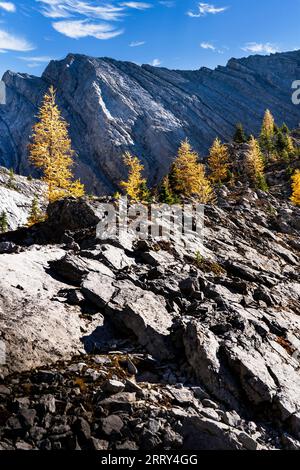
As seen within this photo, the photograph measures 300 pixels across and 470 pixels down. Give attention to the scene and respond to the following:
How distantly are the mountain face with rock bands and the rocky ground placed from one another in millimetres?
117559

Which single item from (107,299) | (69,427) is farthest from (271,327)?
(69,427)

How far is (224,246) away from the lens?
87.8 feet

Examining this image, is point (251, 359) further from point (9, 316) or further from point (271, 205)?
point (271, 205)

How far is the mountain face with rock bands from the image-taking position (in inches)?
5502

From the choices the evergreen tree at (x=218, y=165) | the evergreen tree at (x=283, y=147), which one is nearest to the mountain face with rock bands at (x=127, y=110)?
the evergreen tree at (x=283, y=147)

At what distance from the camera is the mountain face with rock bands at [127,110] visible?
13975 cm

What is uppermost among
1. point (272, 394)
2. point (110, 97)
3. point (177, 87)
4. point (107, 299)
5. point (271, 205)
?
point (177, 87)

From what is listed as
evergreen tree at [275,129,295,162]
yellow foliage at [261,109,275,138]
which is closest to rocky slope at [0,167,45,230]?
evergreen tree at [275,129,295,162]

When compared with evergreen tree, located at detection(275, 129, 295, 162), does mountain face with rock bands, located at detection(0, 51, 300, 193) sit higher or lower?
higher

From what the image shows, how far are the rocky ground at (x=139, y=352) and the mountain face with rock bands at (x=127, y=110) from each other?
118 metres

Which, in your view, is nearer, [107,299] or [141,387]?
[141,387]

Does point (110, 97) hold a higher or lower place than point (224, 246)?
higher

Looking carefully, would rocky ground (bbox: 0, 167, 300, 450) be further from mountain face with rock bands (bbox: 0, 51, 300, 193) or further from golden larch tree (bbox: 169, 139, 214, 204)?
mountain face with rock bands (bbox: 0, 51, 300, 193)

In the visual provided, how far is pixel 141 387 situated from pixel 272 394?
408cm
